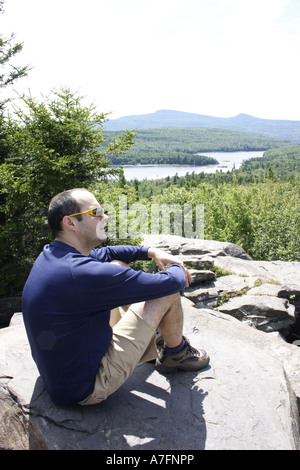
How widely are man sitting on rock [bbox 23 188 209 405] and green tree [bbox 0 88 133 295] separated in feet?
16.0

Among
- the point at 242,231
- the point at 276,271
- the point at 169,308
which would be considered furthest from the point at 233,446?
the point at 242,231

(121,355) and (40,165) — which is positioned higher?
(40,165)

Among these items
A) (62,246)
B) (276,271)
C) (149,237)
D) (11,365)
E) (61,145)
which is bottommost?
(276,271)

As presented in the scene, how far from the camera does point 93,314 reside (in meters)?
2.71

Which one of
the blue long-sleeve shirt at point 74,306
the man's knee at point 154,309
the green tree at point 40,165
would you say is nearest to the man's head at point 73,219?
the blue long-sleeve shirt at point 74,306

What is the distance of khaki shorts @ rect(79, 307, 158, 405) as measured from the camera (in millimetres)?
2848

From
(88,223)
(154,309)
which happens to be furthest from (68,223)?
(154,309)

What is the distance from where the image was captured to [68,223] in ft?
9.58

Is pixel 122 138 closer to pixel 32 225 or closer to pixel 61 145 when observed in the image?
pixel 61 145

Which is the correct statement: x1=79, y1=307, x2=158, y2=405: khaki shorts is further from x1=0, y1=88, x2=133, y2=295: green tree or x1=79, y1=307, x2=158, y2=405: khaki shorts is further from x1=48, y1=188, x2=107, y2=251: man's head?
x1=0, y1=88, x2=133, y2=295: green tree

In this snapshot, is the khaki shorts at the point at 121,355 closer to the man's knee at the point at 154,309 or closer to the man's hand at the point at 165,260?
the man's knee at the point at 154,309

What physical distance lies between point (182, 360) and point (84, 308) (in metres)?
1.41

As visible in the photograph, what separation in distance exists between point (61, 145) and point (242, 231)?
13.6m

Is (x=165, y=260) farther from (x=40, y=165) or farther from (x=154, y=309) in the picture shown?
(x=40, y=165)
